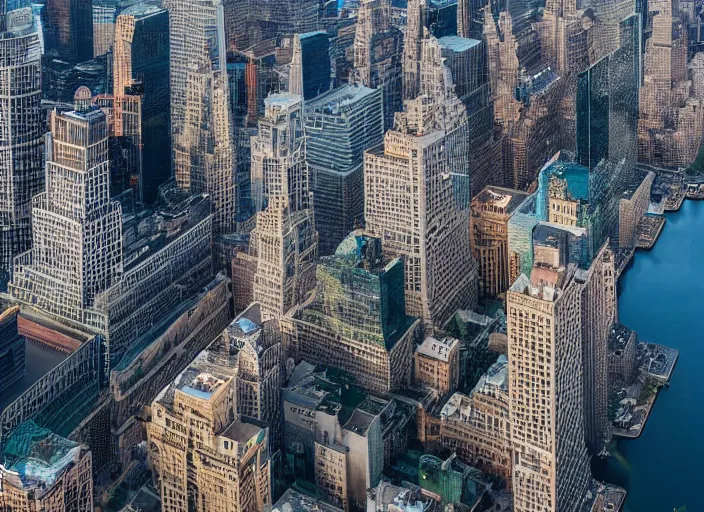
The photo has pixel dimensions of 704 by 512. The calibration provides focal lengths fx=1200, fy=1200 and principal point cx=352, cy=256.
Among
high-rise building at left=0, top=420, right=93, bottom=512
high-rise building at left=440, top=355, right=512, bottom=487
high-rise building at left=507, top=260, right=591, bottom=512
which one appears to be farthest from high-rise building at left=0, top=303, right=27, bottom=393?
high-rise building at left=507, top=260, right=591, bottom=512

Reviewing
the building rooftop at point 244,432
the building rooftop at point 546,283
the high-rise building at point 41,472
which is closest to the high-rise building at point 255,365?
the building rooftop at point 244,432

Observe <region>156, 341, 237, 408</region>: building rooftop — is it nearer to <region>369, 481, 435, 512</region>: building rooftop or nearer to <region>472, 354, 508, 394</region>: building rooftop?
<region>369, 481, 435, 512</region>: building rooftop

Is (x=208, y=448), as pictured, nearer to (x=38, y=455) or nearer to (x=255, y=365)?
(x=255, y=365)

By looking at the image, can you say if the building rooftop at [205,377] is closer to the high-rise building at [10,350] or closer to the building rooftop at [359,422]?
the building rooftop at [359,422]

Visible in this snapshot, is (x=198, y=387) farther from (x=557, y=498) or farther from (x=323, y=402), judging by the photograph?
(x=557, y=498)

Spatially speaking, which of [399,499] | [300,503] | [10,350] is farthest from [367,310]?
[10,350]

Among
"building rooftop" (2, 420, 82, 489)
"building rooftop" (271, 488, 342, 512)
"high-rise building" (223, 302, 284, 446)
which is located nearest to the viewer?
"building rooftop" (2, 420, 82, 489)

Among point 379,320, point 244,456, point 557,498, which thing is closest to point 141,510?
point 244,456

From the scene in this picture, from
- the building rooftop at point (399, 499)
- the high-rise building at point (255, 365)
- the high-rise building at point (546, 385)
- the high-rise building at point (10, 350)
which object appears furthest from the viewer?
the high-rise building at point (10, 350)
